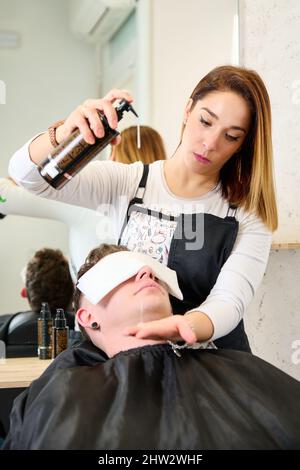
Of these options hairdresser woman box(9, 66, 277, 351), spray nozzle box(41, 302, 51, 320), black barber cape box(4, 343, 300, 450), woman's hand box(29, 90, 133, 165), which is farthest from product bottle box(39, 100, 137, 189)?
spray nozzle box(41, 302, 51, 320)

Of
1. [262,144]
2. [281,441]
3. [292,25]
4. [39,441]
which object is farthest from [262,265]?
[292,25]

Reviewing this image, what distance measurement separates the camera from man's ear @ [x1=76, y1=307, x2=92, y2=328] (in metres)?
1.51

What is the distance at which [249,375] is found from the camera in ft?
4.50

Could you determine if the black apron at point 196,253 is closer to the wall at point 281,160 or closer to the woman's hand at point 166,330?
the woman's hand at point 166,330

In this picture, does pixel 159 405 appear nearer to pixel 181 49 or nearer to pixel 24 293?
pixel 24 293

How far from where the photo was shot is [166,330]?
1.31 meters

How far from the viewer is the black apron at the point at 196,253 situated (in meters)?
1.63

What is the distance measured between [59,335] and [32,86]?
0.72 meters

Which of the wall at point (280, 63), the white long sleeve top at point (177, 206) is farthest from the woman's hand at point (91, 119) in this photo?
the wall at point (280, 63)

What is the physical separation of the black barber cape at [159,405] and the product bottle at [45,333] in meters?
0.52

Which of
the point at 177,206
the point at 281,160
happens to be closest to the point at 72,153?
the point at 177,206

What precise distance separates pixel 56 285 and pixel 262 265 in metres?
0.64

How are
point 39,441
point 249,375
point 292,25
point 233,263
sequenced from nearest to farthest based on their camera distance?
point 39,441
point 249,375
point 233,263
point 292,25
